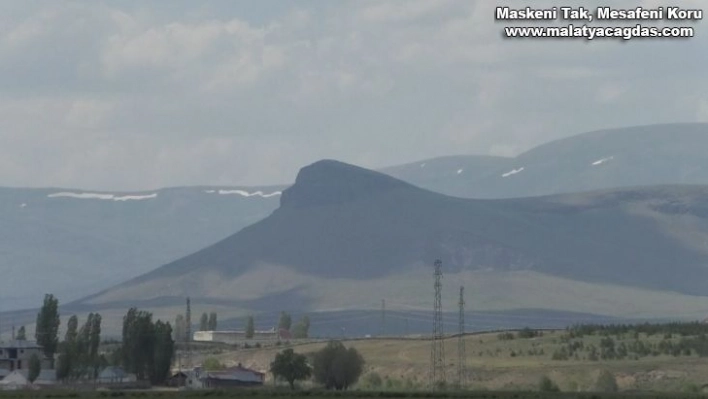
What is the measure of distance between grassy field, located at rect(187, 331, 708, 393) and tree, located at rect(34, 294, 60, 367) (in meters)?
16.1

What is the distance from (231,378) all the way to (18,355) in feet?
73.6

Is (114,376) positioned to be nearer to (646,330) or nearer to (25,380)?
(25,380)

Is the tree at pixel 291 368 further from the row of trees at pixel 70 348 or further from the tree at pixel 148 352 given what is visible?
the row of trees at pixel 70 348

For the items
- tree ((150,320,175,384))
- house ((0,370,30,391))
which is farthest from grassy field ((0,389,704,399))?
tree ((150,320,175,384))

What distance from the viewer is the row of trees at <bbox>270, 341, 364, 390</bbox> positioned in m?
124

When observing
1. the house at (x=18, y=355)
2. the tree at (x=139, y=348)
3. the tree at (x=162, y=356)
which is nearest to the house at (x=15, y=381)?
the tree at (x=139, y=348)

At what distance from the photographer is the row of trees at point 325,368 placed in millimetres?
124438

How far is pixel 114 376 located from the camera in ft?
445

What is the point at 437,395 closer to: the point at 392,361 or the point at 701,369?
the point at 701,369

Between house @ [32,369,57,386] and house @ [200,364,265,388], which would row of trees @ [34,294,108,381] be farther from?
house @ [200,364,265,388]

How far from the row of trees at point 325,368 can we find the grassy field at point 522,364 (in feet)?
4.70

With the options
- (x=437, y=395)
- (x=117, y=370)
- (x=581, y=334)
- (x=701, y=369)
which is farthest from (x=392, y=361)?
(x=437, y=395)

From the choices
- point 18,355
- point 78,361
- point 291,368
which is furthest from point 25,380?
point 18,355

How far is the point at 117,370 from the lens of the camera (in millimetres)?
138125
